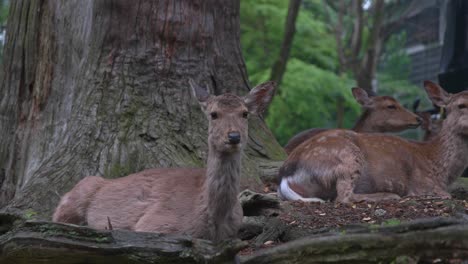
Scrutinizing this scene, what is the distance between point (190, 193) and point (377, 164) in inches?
121

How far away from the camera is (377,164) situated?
10203 mm

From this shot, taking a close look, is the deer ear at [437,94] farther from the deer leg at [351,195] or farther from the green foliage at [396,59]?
the green foliage at [396,59]

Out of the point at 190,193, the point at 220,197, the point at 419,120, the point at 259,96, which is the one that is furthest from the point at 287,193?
the point at 419,120

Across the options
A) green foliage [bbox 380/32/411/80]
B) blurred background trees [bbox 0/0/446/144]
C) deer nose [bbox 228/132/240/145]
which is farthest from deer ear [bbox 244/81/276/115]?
green foliage [bbox 380/32/411/80]

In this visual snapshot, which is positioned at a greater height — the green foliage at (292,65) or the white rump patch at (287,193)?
the green foliage at (292,65)

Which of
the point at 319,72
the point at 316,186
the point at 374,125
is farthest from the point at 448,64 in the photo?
the point at 319,72

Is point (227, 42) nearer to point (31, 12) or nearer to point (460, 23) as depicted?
point (31, 12)

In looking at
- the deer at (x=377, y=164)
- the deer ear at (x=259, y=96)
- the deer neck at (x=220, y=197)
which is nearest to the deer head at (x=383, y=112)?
the deer at (x=377, y=164)

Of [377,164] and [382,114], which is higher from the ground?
[382,114]

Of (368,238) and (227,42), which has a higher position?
(227,42)

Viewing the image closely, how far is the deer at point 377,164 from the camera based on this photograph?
32.2 ft

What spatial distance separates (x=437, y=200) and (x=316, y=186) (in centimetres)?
147

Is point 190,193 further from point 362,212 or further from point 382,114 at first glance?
point 382,114

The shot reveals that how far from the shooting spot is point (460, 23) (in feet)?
43.4
